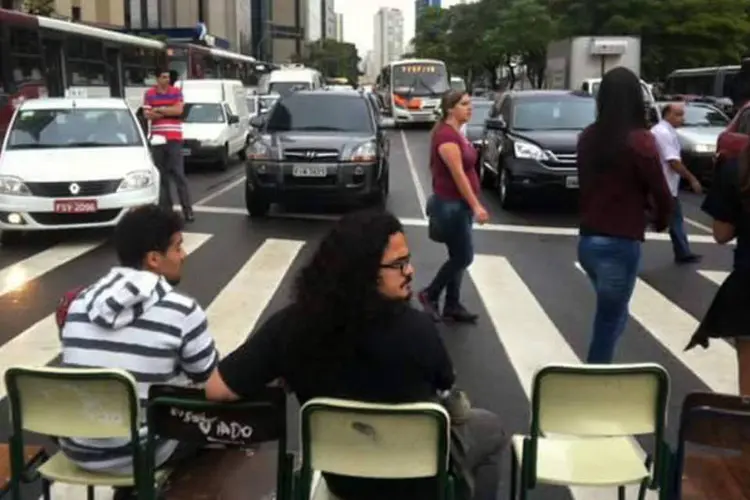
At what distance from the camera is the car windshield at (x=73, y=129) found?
11.6 m

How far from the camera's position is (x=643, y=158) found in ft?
15.9

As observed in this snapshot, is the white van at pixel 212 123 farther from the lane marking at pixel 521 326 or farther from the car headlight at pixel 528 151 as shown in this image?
the lane marking at pixel 521 326

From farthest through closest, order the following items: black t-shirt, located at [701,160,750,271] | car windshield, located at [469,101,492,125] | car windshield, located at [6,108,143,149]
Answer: car windshield, located at [469,101,492,125] → car windshield, located at [6,108,143,149] → black t-shirt, located at [701,160,750,271]

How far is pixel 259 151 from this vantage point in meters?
13.0

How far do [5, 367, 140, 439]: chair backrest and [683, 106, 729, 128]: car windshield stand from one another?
17.4 m

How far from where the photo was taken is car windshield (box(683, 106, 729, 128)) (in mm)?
18844

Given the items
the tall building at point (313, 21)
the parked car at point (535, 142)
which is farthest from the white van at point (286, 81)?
the tall building at point (313, 21)

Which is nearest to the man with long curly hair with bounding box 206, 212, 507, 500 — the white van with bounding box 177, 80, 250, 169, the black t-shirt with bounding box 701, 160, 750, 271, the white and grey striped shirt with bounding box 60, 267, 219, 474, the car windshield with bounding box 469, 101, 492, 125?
the white and grey striped shirt with bounding box 60, 267, 219, 474

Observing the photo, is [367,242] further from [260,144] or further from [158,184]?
[260,144]

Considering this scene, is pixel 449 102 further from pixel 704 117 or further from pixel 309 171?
pixel 704 117

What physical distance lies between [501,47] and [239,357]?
2480 inches

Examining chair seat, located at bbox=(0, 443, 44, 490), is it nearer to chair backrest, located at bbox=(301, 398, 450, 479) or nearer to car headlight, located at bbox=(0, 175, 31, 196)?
chair backrest, located at bbox=(301, 398, 450, 479)

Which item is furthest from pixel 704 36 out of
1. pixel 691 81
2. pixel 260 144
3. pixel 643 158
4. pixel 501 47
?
pixel 643 158

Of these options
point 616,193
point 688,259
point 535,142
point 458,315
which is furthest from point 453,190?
point 535,142
